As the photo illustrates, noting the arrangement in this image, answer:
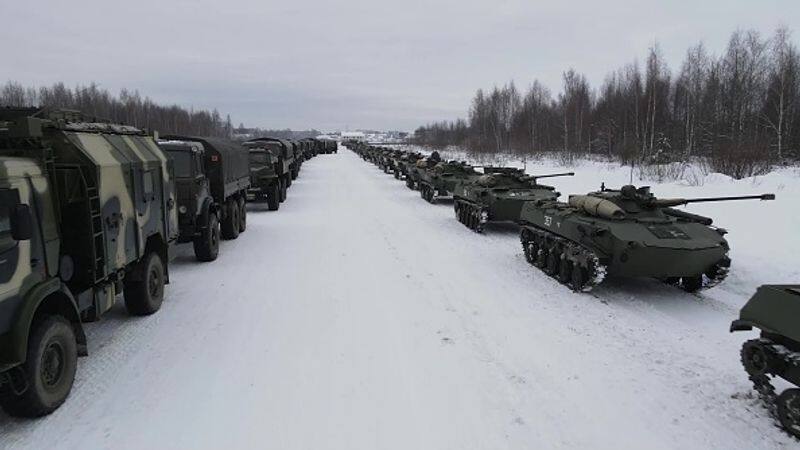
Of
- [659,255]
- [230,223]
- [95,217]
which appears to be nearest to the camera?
[95,217]

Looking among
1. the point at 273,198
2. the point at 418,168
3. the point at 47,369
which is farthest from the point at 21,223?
the point at 418,168

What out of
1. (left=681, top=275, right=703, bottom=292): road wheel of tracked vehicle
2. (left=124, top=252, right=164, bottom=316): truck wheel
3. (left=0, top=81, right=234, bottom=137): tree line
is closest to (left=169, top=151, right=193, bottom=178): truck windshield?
(left=124, top=252, right=164, bottom=316): truck wheel

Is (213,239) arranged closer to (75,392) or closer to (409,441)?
(75,392)

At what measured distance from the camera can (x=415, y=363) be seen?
6023 mm

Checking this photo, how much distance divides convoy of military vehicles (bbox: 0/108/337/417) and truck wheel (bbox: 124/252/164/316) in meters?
0.01

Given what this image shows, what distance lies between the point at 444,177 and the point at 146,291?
13.2 m

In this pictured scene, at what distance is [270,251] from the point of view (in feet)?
39.2

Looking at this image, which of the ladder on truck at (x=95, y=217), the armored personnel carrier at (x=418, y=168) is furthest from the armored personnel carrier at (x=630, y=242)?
the armored personnel carrier at (x=418, y=168)

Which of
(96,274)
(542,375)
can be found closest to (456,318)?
(542,375)

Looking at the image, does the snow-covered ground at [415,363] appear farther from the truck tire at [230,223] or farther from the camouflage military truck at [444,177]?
the camouflage military truck at [444,177]

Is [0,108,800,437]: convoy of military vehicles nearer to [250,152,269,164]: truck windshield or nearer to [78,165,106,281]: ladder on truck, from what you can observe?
→ [78,165,106,281]: ladder on truck

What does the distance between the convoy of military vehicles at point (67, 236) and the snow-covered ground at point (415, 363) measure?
48 centimetres

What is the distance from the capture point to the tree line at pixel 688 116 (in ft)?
97.2

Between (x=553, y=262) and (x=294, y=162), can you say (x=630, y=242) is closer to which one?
(x=553, y=262)
